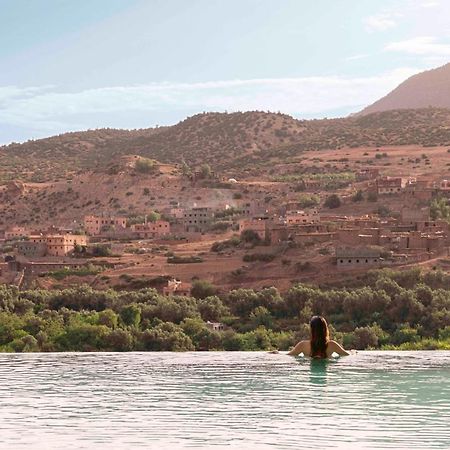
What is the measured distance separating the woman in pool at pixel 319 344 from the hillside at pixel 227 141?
70.7m

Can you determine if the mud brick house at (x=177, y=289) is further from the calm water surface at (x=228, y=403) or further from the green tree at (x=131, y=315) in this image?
the calm water surface at (x=228, y=403)

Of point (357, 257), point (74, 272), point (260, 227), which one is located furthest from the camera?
point (260, 227)

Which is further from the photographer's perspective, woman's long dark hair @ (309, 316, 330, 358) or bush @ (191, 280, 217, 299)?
bush @ (191, 280, 217, 299)

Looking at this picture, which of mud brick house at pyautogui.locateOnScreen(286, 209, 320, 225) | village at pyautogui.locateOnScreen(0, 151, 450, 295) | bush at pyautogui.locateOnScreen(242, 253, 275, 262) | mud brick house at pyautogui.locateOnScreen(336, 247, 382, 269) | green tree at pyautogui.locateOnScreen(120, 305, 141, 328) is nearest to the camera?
green tree at pyautogui.locateOnScreen(120, 305, 141, 328)

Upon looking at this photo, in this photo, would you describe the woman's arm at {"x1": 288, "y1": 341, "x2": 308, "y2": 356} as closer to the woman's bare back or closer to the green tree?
the woman's bare back

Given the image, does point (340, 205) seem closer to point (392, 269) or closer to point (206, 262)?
point (206, 262)

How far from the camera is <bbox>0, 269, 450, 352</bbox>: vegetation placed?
22.9 meters

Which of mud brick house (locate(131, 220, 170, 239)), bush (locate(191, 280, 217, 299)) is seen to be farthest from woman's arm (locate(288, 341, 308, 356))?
mud brick house (locate(131, 220, 170, 239))

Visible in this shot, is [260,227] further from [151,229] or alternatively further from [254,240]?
[151,229]

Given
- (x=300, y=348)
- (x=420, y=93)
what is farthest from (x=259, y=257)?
(x=420, y=93)

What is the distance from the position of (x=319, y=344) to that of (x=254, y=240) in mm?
38437

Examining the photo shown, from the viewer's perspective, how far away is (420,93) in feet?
520

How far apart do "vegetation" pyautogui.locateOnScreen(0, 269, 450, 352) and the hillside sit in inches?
1936

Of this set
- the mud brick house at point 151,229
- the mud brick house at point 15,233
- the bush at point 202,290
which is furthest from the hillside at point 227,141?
the bush at point 202,290
